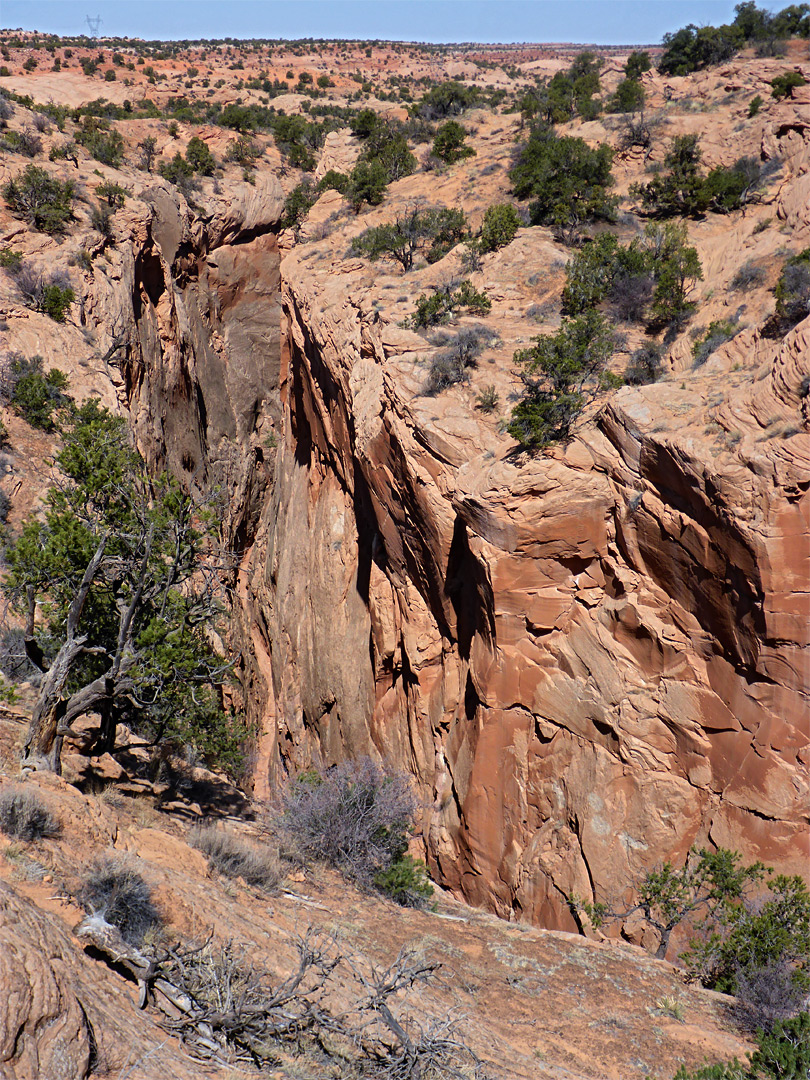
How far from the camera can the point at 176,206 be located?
30.9 metres

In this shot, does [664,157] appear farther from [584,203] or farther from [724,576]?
[724,576]

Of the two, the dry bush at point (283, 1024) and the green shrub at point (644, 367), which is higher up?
the green shrub at point (644, 367)

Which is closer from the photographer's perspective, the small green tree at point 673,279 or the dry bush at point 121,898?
the dry bush at point 121,898

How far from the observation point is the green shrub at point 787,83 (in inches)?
947

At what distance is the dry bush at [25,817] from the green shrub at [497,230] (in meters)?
20.0

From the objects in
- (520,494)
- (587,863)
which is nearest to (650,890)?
(587,863)

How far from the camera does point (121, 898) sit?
23.6ft

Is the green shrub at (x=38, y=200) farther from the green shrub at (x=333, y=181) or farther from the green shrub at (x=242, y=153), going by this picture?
the green shrub at (x=242, y=153)

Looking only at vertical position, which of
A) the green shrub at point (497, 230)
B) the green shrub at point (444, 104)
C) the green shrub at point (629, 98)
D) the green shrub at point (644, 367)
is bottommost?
the green shrub at point (644, 367)

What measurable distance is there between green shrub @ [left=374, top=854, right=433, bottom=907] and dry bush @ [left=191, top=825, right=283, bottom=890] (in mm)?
2085

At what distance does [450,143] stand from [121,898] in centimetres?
3346

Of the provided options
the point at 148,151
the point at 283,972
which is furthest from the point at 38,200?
the point at 283,972

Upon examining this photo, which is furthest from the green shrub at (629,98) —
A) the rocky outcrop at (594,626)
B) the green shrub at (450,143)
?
the rocky outcrop at (594,626)

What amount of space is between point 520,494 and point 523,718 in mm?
4752
